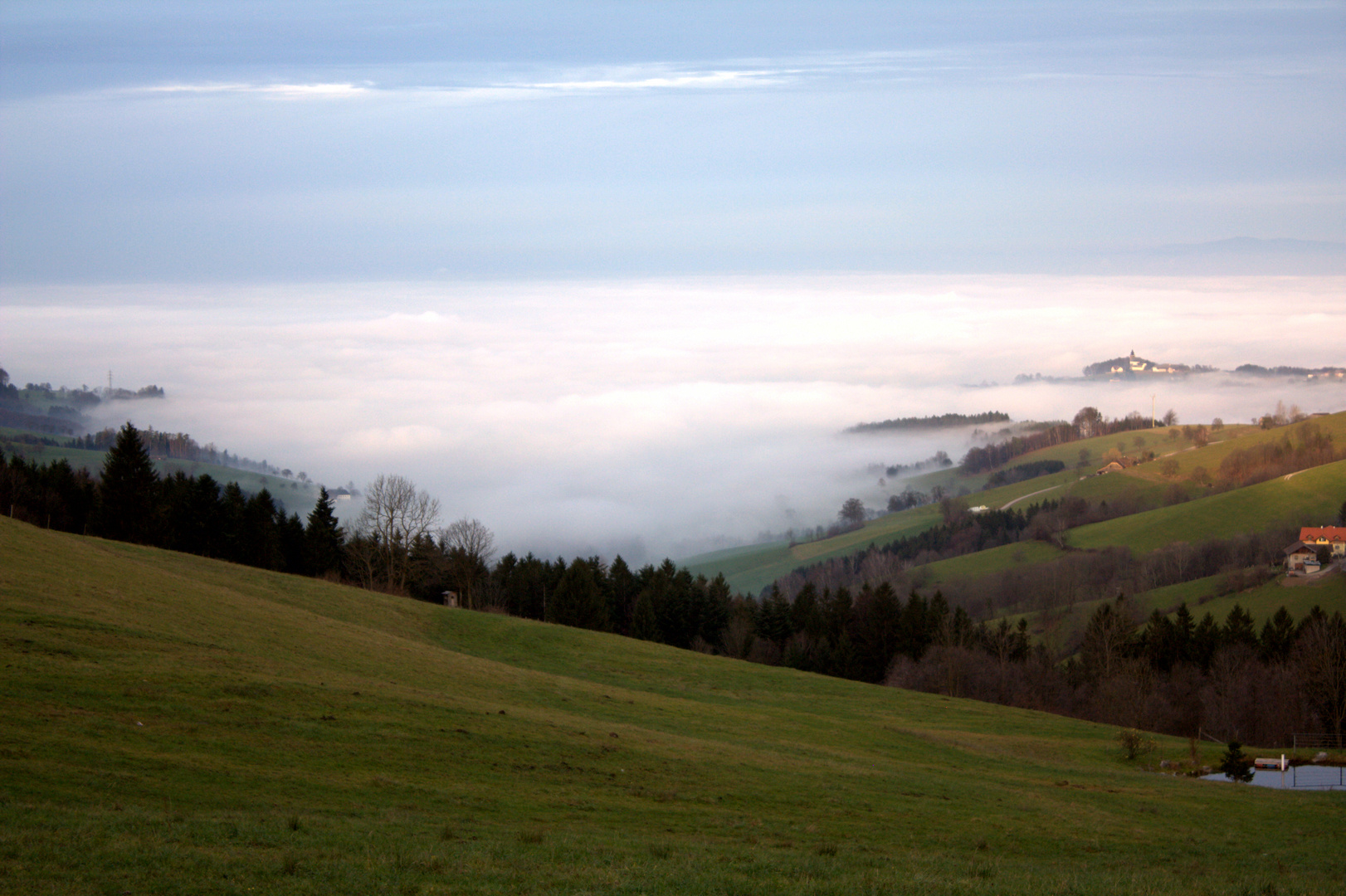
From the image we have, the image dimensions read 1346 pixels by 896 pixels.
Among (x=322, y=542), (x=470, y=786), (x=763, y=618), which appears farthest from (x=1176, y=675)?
(x=470, y=786)

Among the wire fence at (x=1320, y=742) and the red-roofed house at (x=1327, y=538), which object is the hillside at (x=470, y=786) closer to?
the wire fence at (x=1320, y=742)

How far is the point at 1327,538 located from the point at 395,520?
529ft

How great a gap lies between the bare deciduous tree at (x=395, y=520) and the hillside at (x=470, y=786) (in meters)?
44.6

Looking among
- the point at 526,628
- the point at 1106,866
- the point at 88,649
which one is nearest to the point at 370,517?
the point at 526,628

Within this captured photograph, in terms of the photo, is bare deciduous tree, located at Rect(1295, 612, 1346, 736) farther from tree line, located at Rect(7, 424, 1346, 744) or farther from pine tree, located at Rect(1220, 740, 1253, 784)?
pine tree, located at Rect(1220, 740, 1253, 784)

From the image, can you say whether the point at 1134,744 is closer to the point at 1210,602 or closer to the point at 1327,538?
the point at 1210,602

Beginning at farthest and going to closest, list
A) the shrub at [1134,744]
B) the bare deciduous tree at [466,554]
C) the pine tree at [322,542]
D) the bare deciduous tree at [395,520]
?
1. the bare deciduous tree at [466,554]
2. the pine tree at [322,542]
3. the bare deciduous tree at [395,520]
4. the shrub at [1134,744]

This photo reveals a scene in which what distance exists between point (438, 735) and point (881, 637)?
84.7m

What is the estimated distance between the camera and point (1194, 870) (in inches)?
859

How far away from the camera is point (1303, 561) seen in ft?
505

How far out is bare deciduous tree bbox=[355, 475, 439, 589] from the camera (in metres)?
94.2

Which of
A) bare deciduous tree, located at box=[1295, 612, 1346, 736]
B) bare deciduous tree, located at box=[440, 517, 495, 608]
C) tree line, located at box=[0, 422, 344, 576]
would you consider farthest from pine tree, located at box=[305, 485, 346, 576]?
bare deciduous tree, located at box=[1295, 612, 1346, 736]

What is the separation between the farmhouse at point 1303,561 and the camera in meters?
153

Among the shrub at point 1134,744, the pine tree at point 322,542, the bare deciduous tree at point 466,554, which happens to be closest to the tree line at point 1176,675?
the shrub at point 1134,744
